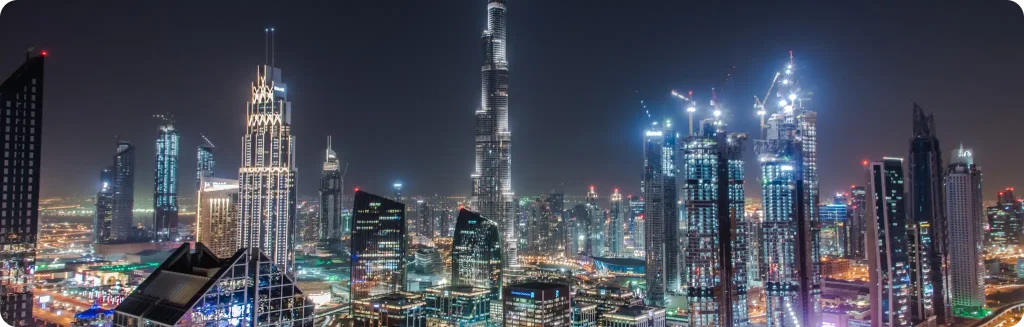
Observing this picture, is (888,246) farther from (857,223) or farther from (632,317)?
(857,223)

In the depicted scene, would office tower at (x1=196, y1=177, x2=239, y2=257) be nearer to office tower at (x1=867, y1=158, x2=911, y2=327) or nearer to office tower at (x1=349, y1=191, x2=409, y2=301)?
office tower at (x1=349, y1=191, x2=409, y2=301)

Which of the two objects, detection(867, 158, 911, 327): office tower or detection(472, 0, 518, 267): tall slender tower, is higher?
detection(472, 0, 518, 267): tall slender tower

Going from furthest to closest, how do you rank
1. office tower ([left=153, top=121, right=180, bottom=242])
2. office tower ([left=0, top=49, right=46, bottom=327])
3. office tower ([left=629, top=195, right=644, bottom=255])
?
office tower ([left=629, top=195, right=644, bottom=255]) → office tower ([left=153, top=121, right=180, bottom=242]) → office tower ([left=0, top=49, right=46, bottom=327])

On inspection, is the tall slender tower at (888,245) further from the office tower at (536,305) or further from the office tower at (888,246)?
the office tower at (536,305)

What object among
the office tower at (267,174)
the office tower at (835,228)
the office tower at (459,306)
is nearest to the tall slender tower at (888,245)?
the office tower at (835,228)

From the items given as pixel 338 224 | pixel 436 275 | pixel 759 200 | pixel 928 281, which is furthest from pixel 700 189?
pixel 338 224

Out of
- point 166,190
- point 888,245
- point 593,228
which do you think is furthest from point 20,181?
point 593,228

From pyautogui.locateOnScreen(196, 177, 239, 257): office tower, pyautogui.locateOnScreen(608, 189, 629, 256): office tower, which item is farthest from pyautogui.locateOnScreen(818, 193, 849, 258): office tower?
pyautogui.locateOnScreen(196, 177, 239, 257): office tower
